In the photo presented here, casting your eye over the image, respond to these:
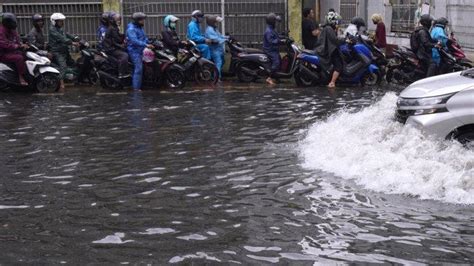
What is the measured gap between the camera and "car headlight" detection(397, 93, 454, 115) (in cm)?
756

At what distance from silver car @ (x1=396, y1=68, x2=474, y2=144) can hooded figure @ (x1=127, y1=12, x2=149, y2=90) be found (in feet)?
28.4

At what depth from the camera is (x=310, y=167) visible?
7.89 meters

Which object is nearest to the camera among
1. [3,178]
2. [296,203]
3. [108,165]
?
[296,203]

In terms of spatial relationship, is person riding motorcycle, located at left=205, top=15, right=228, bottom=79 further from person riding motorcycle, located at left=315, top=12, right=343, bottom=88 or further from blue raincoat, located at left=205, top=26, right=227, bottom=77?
person riding motorcycle, located at left=315, top=12, right=343, bottom=88

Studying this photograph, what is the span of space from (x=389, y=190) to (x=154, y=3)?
13.1 meters

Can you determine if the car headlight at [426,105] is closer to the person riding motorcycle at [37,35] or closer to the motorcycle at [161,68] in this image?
the motorcycle at [161,68]

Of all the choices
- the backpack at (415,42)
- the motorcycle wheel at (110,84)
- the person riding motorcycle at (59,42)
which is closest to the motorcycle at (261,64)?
the backpack at (415,42)

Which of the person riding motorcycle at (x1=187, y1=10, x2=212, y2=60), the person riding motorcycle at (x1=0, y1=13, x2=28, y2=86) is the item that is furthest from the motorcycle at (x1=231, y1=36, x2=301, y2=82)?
the person riding motorcycle at (x1=0, y1=13, x2=28, y2=86)

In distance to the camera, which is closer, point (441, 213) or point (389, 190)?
point (441, 213)

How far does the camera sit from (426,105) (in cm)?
771

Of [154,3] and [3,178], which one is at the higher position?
[154,3]

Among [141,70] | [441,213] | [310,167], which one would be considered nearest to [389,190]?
[441,213]

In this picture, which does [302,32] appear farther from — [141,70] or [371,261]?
[371,261]

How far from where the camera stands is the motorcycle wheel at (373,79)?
16.4 m
